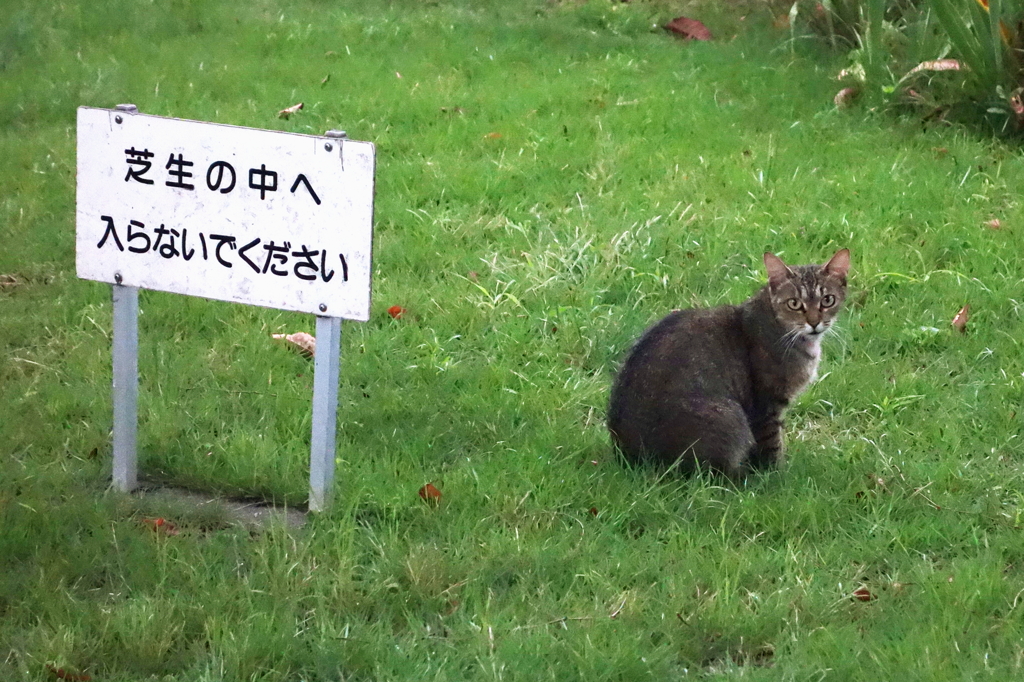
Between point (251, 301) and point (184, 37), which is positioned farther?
point (184, 37)

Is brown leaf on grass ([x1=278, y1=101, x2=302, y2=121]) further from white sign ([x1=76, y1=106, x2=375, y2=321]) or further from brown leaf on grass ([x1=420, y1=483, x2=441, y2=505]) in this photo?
brown leaf on grass ([x1=420, y1=483, x2=441, y2=505])

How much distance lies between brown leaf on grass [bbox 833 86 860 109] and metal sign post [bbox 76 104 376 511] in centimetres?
462

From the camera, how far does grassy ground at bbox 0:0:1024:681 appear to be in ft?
10.2

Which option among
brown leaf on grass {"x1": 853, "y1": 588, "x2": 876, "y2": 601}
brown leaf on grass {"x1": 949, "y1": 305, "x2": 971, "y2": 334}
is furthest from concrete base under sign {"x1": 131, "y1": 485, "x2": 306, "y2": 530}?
brown leaf on grass {"x1": 949, "y1": 305, "x2": 971, "y2": 334}

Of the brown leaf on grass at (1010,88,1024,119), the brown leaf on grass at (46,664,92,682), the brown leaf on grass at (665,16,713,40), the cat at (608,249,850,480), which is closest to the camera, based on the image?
the brown leaf on grass at (46,664,92,682)

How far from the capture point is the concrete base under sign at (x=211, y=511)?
3.65m

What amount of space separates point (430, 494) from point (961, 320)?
2599 millimetres

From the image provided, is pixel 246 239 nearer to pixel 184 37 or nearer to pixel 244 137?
pixel 244 137

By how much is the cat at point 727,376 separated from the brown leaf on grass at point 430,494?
2.20ft

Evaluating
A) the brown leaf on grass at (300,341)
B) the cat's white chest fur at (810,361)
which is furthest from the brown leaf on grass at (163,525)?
the cat's white chest fur at (810,361)

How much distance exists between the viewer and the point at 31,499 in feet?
12.0

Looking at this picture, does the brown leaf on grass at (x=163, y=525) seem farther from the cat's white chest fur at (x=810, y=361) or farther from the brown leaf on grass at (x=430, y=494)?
the cat's white chest fur at (x=810, y=361)

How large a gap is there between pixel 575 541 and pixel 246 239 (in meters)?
1.35

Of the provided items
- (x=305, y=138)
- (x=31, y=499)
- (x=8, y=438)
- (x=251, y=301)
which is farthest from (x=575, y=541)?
(x=8, y=438)
